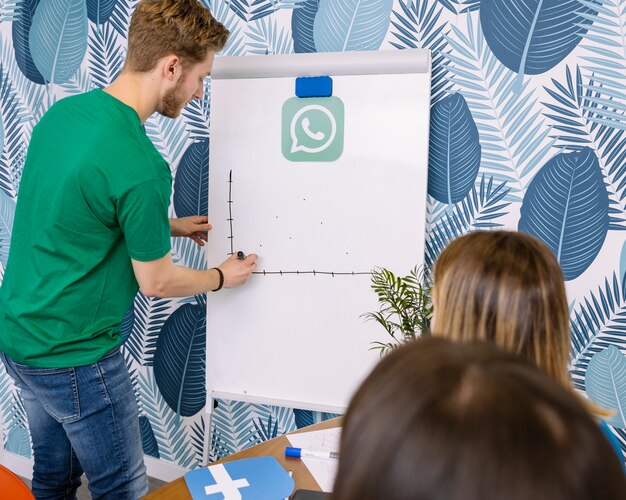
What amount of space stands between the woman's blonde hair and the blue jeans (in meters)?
0.89

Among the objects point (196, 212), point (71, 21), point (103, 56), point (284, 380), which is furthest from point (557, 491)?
point (71, 21)

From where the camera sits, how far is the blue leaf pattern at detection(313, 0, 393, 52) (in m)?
1.81

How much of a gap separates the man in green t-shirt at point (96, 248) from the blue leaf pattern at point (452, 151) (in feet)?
2.41

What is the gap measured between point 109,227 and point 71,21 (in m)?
1.40

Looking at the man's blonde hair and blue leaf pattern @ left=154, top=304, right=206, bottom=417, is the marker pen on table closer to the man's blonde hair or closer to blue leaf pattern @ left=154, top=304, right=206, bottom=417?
the man's blonde hair

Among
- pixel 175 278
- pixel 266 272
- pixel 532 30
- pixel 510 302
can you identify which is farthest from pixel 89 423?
pixel 532 30

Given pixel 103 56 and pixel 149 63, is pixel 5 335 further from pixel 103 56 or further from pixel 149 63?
pixel 103 56

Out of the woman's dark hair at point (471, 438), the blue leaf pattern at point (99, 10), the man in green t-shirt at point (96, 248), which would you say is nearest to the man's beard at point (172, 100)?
the man in green t-shirt at point (96, 248)

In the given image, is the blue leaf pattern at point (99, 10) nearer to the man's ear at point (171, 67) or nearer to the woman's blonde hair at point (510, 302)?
the man's ear at point (171, 67)

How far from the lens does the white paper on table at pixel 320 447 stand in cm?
115

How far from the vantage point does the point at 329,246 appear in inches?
71.2

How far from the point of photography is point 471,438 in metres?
0.33

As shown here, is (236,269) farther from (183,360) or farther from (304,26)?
(304,26)

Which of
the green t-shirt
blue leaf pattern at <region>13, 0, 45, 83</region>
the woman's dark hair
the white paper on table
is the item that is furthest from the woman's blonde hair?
blue leaf pattern at <region>13, 0, 45, 83</region>
